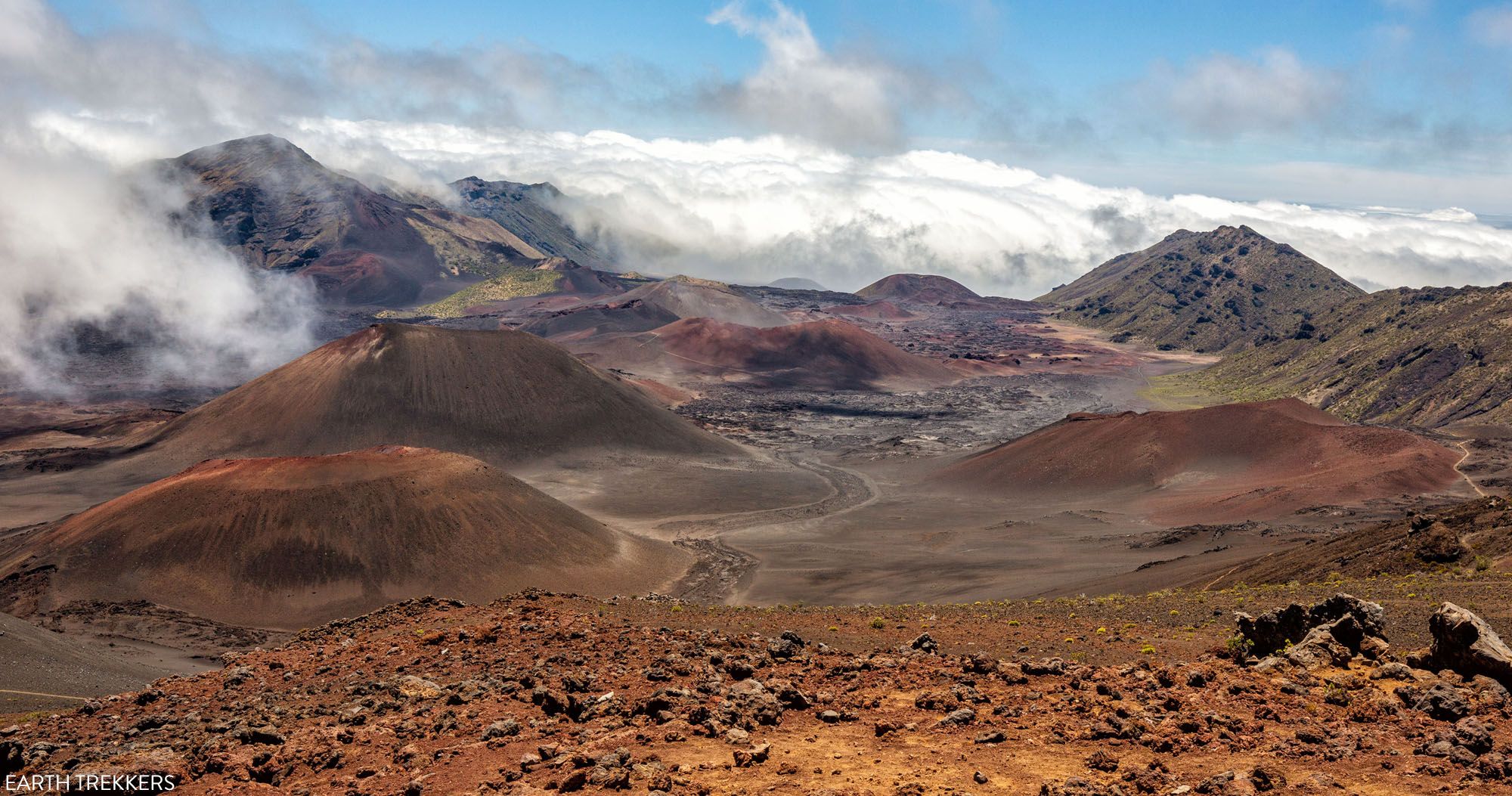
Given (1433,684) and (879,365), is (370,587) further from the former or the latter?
(879,365)

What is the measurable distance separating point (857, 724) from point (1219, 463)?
66017 millimetres

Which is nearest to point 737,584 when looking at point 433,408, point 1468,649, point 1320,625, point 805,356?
point 1320,625

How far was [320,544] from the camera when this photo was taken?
43438 millimetres

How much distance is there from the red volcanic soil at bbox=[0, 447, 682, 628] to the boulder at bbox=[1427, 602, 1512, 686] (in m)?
36.6

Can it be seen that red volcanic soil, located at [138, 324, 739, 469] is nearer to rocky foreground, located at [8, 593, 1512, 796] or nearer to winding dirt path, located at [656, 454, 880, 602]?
winding dirt path, located at [656, 454, 880, 602]

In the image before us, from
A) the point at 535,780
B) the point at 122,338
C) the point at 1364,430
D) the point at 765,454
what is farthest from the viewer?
the point at 122,338

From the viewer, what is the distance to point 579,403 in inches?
3504

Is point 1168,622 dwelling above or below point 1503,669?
below

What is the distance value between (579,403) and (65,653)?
202 feet

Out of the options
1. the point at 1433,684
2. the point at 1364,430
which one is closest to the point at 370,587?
the point at 1433,684

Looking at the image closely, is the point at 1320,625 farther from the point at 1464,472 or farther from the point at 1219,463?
the point at 1464,472

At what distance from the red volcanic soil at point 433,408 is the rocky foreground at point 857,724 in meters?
64.7

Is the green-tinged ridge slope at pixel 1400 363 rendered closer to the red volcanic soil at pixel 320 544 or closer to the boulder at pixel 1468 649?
the red volcanic soil at pixel 320 544

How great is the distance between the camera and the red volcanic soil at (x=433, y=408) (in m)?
77.6
